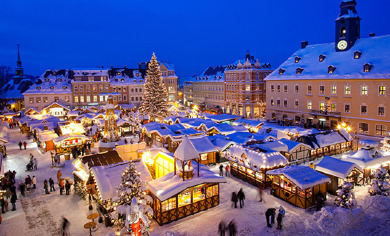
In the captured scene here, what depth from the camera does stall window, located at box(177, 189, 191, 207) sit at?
15.4 meters

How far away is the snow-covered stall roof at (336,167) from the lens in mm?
17625

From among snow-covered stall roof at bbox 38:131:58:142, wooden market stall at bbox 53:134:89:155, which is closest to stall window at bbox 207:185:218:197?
wooden market stall at bbox 53:134:89:155

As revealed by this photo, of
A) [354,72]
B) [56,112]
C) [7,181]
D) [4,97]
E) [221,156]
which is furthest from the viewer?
[4,97]

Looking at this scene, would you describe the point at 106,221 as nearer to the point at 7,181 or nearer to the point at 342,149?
the point at 7,181

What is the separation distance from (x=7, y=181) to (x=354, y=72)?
39.0m

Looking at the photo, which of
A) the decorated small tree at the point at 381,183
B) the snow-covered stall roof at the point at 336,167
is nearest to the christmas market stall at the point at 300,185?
the snow-covered stall roof at the point at 336,167

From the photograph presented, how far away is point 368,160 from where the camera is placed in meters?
20.3

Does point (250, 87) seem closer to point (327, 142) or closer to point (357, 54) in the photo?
point (357, 54)

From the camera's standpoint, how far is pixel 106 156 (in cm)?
1986

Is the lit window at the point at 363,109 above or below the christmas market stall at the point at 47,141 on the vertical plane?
above

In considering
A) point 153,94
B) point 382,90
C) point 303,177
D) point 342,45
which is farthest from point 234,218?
point 342,45

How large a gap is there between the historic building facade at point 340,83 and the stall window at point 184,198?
92.2ft

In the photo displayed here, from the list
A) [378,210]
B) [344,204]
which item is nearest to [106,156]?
[344,204]

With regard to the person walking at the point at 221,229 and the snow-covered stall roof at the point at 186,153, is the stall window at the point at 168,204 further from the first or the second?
the person walking at the point at 221,229
